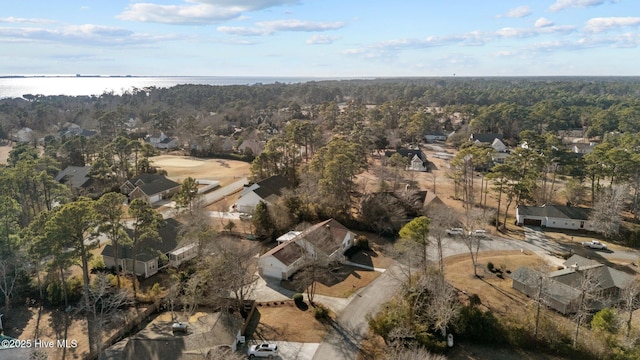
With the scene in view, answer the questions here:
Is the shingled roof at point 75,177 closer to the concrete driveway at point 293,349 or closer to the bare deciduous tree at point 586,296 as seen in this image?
the concrete driveway at point 293,349

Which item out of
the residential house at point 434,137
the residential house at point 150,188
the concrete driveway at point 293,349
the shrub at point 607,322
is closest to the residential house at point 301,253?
the concrete driveway at point 293,349

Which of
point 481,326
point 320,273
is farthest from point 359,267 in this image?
point 481,326

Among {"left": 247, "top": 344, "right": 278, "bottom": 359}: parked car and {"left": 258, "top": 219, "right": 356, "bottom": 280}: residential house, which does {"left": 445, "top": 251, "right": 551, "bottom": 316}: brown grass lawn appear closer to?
{"left": 258, "top": 219, "right": 356, "bottom": 280}: residential house

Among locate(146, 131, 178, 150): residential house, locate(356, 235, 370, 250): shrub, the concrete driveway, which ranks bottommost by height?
the concrete driveway

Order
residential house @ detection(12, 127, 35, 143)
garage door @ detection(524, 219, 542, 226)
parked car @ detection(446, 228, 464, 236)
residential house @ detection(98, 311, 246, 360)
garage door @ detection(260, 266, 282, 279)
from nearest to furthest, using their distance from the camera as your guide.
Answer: residential house @ detection(98, 311, 246, 360), garage door @ detection(260, 266, 282, 279), parked car @ detection(446, 228, 464, 236), garage door @ detection(524, 219, 542, 226), residential house @ detection(12, 127, 35, 143)

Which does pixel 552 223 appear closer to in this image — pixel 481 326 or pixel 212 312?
pixel 481 326

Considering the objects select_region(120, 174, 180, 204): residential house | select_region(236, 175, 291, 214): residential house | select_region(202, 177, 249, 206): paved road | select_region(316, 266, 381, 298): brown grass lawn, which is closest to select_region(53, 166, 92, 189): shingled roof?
select_region(120, 174, 180, 204): residential house

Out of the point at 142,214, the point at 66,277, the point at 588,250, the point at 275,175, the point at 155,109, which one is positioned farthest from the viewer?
the point at 155,109

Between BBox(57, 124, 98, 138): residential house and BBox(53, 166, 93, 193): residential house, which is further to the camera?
BBox(57, 124, 98, 138): residential house
